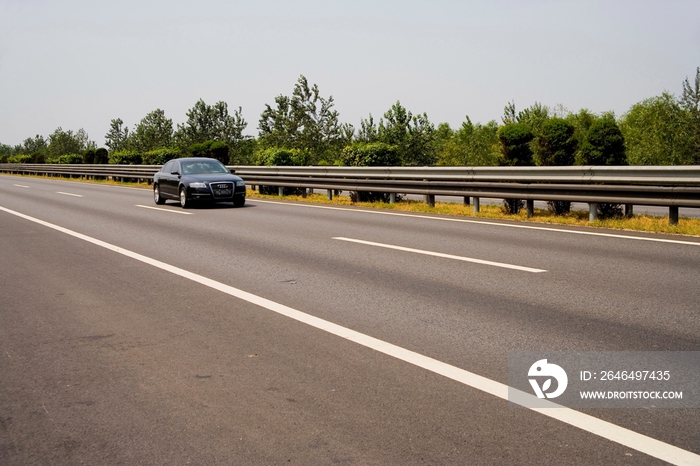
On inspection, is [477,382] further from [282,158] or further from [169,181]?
[282,158]

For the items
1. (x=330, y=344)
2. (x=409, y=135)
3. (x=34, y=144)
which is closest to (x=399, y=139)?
(x=409, y=135)

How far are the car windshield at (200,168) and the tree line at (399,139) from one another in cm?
450

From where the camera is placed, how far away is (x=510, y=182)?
16.1 meters

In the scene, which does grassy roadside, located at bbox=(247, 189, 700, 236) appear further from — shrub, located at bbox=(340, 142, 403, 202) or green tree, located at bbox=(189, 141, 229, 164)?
green tree, located at bbox=(189, 141, 229, 164)

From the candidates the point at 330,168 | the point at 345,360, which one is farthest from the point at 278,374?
the point at 330,168

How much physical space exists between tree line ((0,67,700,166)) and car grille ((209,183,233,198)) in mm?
4790

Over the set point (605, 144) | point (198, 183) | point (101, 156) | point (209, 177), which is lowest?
point (198, 183)

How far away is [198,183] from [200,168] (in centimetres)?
153

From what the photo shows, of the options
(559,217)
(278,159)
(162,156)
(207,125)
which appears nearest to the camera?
(559,217)

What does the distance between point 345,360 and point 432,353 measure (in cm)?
67

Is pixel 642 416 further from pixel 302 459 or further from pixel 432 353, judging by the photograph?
pixel 302 459

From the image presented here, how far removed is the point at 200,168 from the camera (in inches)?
848

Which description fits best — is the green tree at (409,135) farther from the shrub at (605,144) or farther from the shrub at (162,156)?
the shrub at (605,144)

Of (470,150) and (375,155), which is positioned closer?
(375,155)
